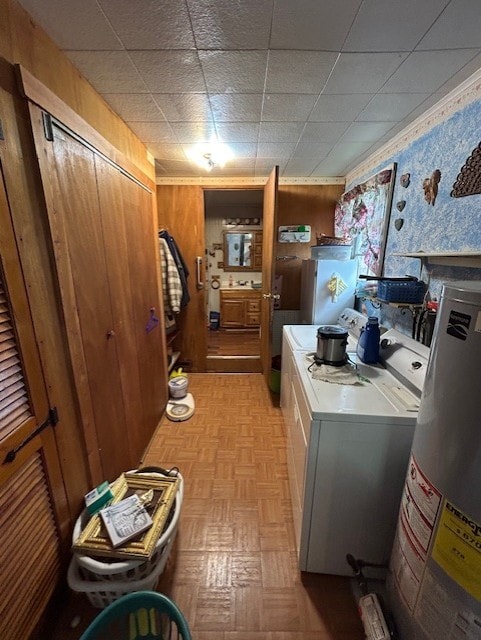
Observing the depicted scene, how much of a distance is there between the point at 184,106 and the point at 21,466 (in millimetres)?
1878

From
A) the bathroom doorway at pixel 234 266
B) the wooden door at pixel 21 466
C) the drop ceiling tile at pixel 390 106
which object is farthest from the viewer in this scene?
the bathroom doorway at pixel 234 266

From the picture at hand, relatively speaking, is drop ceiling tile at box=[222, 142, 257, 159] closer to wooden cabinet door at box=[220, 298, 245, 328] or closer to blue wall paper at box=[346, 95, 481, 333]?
blue wall paper at box=[346, 95, 481, 333]

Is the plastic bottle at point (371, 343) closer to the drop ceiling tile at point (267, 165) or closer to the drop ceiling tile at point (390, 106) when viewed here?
the drop ceiling tile at point (390, 106)

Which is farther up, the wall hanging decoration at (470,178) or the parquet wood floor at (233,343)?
the wall hanging decoration at (470,178)

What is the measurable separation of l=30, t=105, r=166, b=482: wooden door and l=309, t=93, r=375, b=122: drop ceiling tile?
122 cm

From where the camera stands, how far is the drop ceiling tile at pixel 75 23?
2.93 feet

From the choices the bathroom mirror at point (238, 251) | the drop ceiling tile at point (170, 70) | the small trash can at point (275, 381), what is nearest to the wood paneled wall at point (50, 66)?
the drop ceiling tile at point (170, 70)

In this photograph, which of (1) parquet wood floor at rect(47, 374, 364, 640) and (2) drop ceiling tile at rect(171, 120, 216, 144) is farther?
(2) drop ceiling tile at rect(171, 120, 216, 144)

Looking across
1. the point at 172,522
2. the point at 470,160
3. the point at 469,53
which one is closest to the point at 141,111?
the point at 469,53

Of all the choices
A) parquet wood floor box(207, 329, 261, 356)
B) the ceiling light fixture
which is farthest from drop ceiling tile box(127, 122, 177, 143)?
parquet wood floor box(207, 329, 261, 356)

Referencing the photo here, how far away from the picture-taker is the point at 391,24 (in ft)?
3.12

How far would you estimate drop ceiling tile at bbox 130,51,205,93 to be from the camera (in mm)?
1126

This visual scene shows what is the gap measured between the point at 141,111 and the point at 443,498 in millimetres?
2278

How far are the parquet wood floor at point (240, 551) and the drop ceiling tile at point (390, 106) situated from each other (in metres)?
2.32
